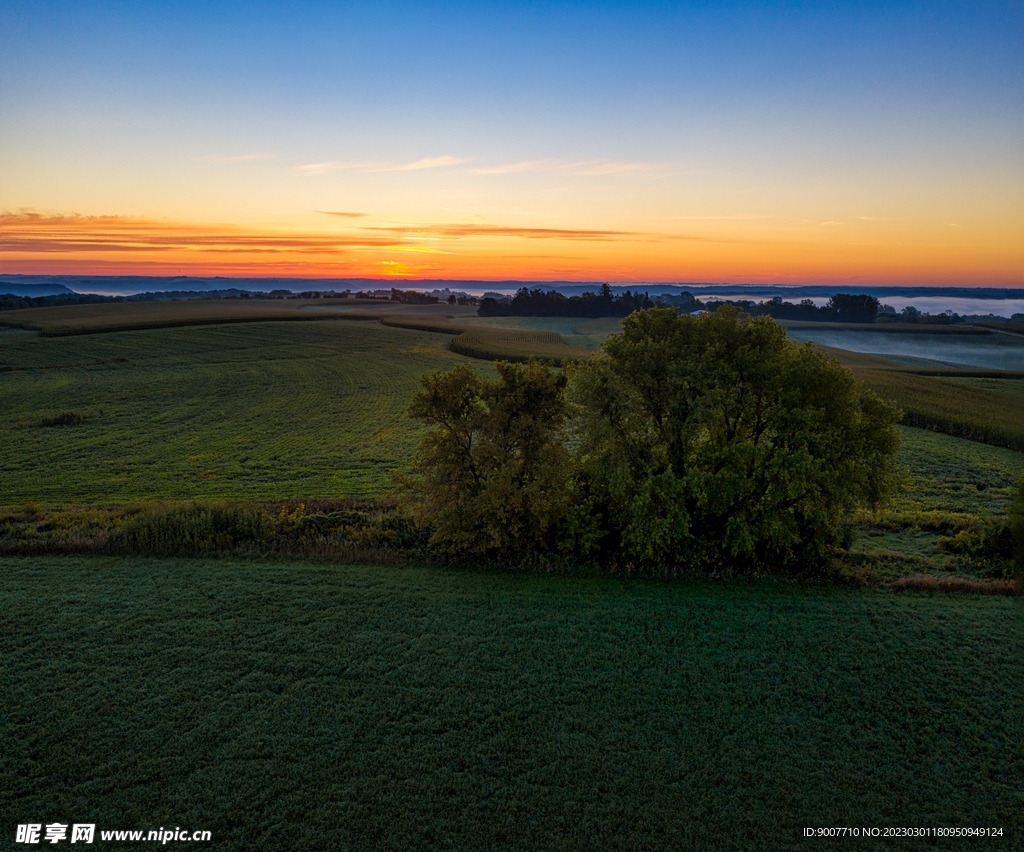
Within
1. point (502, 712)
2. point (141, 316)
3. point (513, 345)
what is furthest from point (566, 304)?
point (502, 712)

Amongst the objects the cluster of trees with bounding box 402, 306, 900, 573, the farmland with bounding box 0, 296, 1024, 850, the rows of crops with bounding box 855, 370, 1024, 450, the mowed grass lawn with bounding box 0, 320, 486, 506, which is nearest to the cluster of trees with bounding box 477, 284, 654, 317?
the mowed grass lawn with bounding box 0, 320, 486, 506

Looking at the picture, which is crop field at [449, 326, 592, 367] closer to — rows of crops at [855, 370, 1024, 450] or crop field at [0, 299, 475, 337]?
rows of crops at [855, 370, 1024, 450]

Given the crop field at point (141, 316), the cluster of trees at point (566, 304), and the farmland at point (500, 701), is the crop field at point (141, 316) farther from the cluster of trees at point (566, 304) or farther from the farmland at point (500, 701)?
the farmland at point (500, 701)

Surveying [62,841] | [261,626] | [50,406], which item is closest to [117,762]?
[62,841]

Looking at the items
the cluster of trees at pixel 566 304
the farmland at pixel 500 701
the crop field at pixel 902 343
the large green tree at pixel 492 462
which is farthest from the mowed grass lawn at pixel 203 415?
the cluster of trees at pixel 566 304

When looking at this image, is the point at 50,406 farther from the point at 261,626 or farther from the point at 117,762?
the point at 117,762

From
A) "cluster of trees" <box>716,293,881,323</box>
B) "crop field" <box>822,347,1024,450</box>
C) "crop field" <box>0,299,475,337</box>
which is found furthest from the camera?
"cluster of trees" <box>716,293,881,323</box>
